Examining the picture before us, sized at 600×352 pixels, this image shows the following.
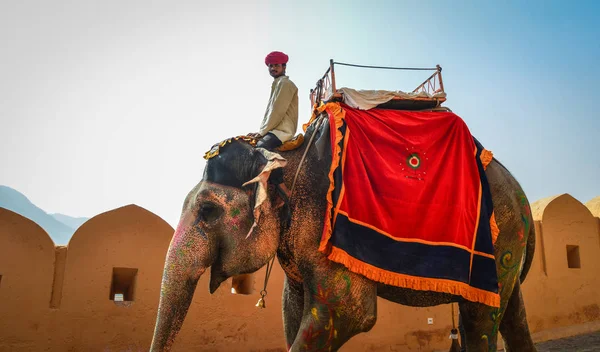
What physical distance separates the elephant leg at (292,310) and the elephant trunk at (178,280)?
2.94 ft

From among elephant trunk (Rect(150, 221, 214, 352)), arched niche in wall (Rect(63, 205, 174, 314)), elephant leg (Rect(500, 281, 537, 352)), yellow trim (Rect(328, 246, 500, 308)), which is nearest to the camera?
elephant trunk (Rect(150, 221, 214, 352))

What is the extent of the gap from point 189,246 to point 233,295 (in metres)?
4.09

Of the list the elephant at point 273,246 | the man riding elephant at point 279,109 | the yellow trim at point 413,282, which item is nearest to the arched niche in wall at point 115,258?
the elephant at point 273,246

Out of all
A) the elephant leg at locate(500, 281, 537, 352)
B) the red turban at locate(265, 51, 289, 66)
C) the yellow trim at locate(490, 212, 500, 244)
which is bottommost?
the elephant leg at locate(500, 281, 537, 352)

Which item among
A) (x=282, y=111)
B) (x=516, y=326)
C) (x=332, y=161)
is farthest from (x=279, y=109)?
(x=516, y=326)

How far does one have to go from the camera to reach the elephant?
310 centimetres

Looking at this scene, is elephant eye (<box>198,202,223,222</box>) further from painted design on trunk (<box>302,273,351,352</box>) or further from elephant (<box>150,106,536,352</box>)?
painted design on trunk (<box>302,273,351,352</box>)

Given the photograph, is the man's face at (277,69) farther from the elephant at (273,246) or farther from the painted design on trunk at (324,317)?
the painted design on trunk at (324,317)

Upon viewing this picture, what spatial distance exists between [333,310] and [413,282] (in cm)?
63

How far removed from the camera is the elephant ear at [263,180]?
317 centimetres

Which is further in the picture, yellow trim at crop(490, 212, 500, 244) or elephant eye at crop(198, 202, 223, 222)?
yellow trim at crop(490, 212, 500, 244)

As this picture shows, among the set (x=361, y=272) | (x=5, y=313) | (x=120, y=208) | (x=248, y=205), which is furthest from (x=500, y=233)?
(x=5, y=313)

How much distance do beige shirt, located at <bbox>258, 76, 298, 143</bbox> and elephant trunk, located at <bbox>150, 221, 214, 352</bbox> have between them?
953 millimetres

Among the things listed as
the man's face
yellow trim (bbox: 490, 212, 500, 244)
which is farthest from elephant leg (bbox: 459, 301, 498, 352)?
the man's face
